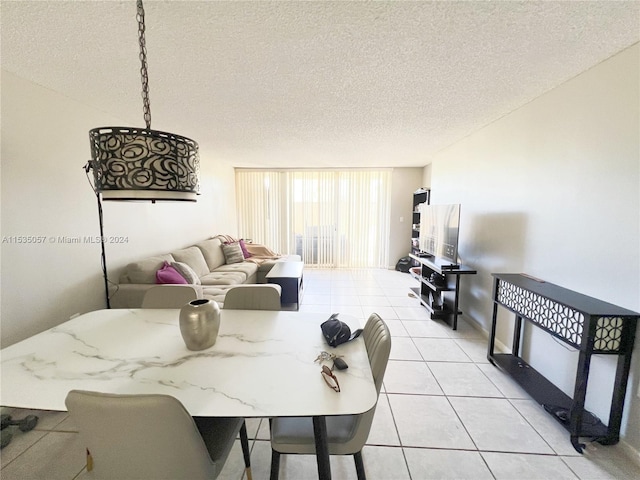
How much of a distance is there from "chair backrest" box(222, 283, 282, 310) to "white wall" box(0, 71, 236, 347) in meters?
1.57

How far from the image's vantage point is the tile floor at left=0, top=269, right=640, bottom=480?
4.66 feet

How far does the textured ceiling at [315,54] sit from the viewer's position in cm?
128

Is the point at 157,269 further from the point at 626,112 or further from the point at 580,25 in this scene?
the point at 626,112

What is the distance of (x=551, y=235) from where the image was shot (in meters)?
2.03

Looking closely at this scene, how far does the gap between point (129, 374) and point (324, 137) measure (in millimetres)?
3158

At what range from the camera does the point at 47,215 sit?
213 cm

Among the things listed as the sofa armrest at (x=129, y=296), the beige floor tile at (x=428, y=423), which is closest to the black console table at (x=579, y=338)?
the beige floor tile at (x=428, y=423)

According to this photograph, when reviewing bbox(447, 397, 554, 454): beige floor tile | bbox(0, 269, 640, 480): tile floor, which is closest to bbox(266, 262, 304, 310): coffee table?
bbox(0, 269, 640, 480): tile floor

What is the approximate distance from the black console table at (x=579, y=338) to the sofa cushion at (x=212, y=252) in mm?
3921

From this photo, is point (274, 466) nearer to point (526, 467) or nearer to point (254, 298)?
point (254, 298)

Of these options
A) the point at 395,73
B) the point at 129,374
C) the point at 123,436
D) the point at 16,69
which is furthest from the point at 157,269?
the point at 395,73

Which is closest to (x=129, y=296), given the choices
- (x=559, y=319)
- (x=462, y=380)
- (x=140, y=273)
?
(x=140, y=273)

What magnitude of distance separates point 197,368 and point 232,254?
3.75 m

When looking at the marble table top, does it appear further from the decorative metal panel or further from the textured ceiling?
the textured ceiling
